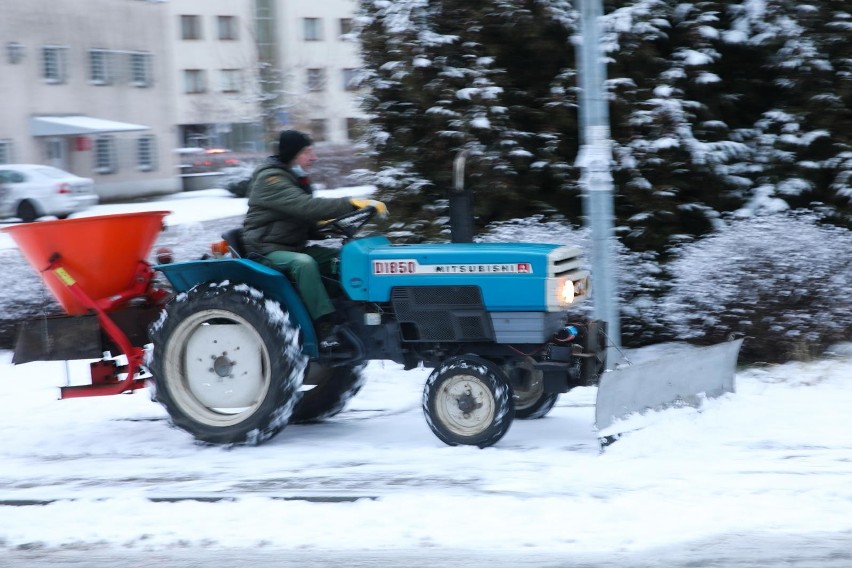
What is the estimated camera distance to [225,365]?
7230 mm

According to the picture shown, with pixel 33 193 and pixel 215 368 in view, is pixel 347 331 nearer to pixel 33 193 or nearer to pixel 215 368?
pixel 215 368

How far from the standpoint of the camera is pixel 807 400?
778 cm

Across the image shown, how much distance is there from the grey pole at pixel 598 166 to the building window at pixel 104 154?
1419 inches

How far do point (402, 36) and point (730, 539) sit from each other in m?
6.66

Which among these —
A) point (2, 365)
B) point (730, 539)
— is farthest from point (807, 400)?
point (2, 365)

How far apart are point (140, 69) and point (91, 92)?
2.83 meters

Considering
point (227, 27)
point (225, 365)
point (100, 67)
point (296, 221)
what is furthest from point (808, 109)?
point (227, 27)

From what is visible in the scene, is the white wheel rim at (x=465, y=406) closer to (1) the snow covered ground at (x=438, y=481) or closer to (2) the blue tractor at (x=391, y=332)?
(2) the blue tractor at (x=391, y=332)

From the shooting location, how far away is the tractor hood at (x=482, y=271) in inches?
262

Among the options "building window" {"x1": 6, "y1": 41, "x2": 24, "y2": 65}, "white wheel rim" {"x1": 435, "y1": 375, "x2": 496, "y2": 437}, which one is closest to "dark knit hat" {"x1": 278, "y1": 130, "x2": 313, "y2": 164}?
"white wheel rim" {"x1": 435, "y1": 375, "x2": 496, "y2": 437}

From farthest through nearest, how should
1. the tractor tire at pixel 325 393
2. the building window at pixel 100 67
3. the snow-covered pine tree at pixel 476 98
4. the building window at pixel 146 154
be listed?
the building window at pixel 146 154 < the building window at pixel 100 67 < the snow-covered pine tree at pixel 476 98 < the tractor tire at pixel 325 393

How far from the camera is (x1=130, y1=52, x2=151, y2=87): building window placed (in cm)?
4309

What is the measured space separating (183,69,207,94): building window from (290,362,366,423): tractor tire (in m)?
52.7

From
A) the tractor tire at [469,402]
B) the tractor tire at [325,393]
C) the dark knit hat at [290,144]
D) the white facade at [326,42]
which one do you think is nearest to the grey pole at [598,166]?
the tractor tire at [469,402]
